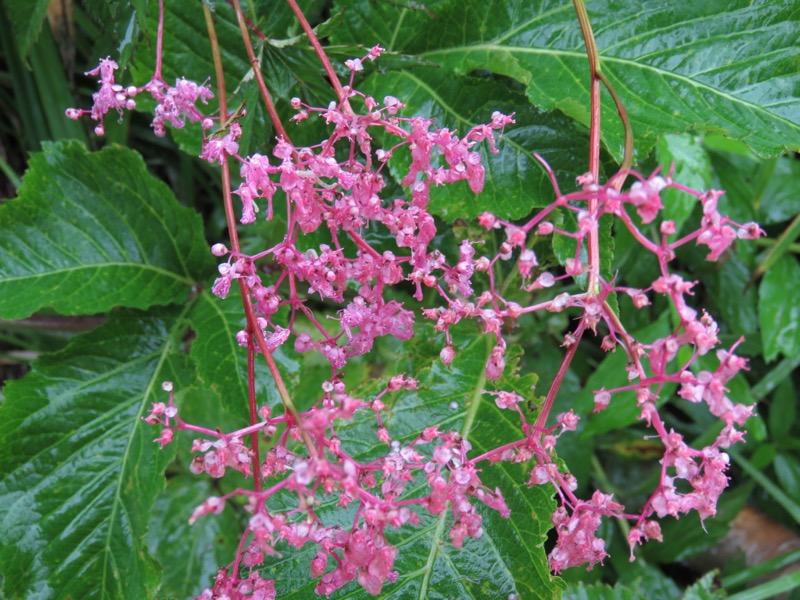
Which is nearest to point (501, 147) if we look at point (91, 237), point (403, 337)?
point (403, 337)

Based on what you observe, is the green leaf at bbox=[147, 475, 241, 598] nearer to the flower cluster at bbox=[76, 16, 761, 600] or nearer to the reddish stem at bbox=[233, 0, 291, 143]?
the flower cluster at bbox=[76, 16, 761, 600]

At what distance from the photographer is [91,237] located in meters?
1.25

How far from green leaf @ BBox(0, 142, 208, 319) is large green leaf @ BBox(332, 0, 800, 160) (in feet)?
1.49

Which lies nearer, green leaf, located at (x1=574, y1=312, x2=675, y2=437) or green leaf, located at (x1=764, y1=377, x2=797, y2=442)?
green leaf, located at (x1=574, y1=312, x2=675, y2=437)

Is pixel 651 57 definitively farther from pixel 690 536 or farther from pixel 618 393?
pixel 690 536

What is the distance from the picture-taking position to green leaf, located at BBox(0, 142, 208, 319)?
A: 119cm

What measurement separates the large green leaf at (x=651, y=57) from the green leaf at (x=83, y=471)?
69cm

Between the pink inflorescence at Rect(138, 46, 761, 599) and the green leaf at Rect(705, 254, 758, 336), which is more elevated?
the pink inflorescence at Rect(138, 46, 761, 599)

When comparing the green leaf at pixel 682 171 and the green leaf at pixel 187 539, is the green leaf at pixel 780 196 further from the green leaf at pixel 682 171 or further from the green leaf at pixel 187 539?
the green leaf at pixel 187 539

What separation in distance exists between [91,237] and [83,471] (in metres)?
0.39

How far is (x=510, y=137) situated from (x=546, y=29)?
20cm

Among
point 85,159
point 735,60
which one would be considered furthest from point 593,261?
point 85,159

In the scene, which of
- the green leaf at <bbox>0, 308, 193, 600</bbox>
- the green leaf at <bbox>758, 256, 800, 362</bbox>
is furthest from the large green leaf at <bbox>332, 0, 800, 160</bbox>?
the green leaf at <bbox>0, 308, 193, 600</bbox>

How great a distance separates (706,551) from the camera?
1.67m
